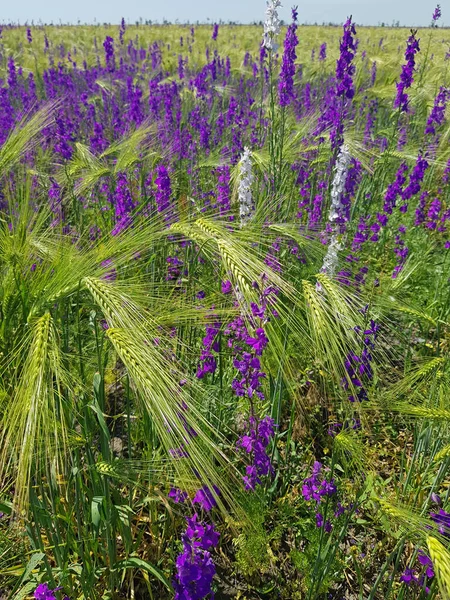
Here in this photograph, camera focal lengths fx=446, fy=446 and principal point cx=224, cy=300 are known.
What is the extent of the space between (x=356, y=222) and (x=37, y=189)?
9.37 feet

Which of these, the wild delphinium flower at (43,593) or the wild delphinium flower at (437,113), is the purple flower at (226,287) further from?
the wild delphinium flower at (437,113)

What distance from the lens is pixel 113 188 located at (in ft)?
12.3

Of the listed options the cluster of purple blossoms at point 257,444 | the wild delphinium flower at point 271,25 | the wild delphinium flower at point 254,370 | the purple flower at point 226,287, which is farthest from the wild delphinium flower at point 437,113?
the cluster of purple blossoms at point 257,444

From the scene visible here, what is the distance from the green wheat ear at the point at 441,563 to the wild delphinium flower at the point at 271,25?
9.63 ft

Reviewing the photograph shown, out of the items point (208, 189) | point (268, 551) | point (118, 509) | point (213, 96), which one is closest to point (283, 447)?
point (268, 551)

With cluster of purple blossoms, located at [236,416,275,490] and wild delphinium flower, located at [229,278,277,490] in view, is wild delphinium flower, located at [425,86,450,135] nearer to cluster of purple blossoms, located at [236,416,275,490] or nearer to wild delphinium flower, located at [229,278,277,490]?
wild delphinium flower, located at [229,278,277,490]

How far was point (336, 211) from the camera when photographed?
2805mm

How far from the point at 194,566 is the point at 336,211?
215 cm

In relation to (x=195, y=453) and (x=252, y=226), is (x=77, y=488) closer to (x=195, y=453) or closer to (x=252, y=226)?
(x=195, y=453)

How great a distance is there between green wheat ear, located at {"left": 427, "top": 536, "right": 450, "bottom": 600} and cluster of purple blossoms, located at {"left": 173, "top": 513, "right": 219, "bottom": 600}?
2.17 ft

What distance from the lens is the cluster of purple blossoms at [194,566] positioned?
1.32 metres

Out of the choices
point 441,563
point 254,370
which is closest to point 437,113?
point 254,370

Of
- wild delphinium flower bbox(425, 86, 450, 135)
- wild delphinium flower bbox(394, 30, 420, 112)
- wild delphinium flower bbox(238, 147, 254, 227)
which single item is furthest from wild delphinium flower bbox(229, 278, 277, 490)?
wild delphinium flower bbox(425, 86, 450, 135)

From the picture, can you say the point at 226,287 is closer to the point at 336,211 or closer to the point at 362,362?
the point at 362,362
